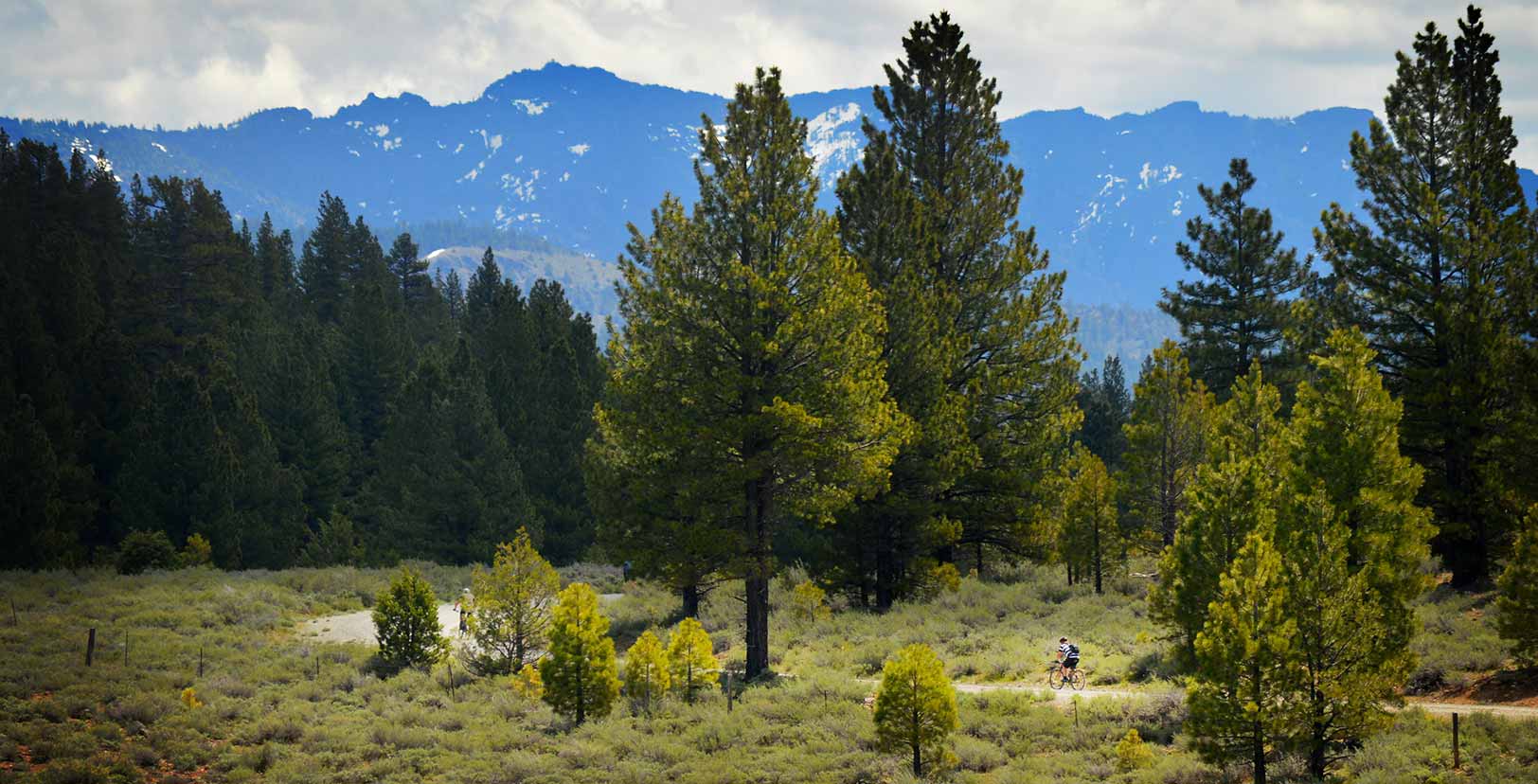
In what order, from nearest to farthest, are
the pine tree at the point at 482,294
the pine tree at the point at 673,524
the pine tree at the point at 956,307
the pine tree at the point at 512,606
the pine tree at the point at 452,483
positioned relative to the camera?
1. the pine tree at the point at 673,524
2. the pine tree at the point at 512,606
3. the pine tree at the point at 956,307
4. the pine tree at the point at 452,483
5. the pine tree at the point at 482,294

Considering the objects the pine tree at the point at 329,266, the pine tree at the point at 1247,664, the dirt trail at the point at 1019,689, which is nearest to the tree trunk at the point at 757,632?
the dirt trail at the point at 1019,689

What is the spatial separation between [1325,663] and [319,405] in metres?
45.6

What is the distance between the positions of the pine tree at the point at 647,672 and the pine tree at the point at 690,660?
0.34 metres

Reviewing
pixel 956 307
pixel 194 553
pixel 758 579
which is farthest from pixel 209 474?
pixel 956 307

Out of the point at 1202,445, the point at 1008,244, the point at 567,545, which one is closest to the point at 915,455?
the point at 1008,244

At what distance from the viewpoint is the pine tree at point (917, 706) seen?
1441cm

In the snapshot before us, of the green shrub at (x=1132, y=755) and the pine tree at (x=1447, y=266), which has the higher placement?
the pine tree at (x=1447, y=266)

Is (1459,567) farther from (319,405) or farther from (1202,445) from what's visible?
(319,405)

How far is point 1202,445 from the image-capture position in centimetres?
2978

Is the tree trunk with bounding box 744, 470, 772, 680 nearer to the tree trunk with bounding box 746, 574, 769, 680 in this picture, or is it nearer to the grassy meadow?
the tree trunk with bounding box 746, 574, 769, 680

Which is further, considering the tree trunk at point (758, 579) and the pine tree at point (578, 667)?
the tree trunk at point (758, 579)

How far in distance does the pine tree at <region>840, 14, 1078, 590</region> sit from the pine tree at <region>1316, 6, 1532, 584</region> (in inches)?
319

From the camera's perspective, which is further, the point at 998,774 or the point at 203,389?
the point at 203,389

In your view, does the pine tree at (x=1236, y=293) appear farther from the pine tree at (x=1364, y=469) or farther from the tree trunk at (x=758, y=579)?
the tree trunk at (x=758, y=579)
